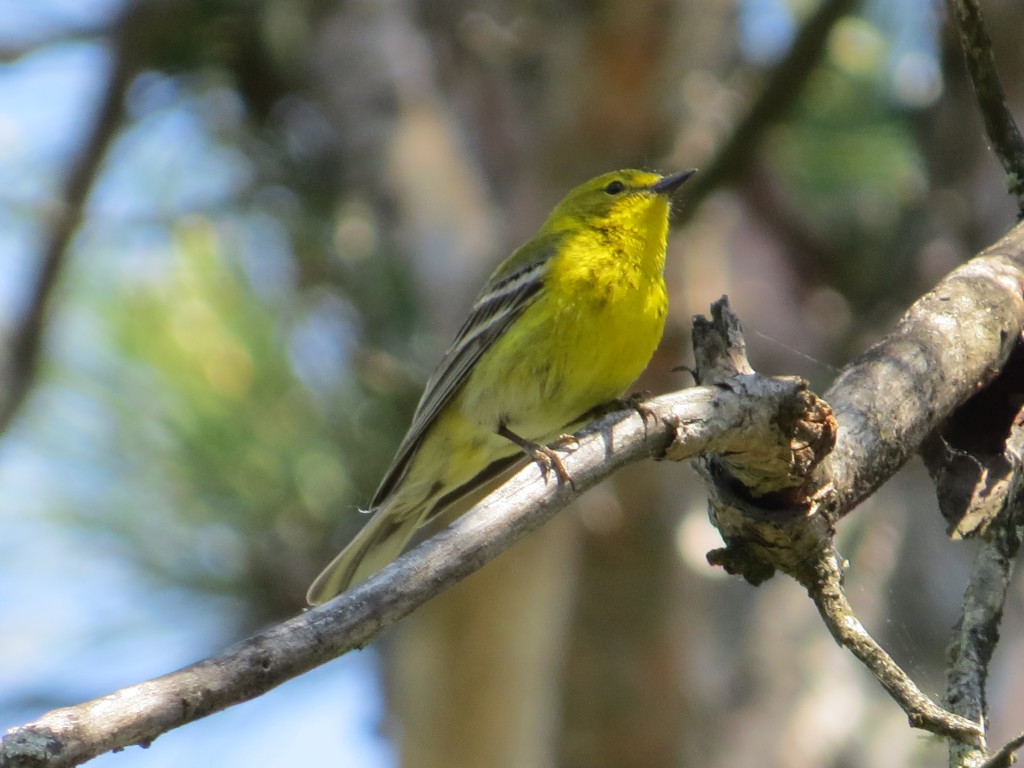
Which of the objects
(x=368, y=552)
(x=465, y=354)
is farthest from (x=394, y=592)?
(x=465, y=354)

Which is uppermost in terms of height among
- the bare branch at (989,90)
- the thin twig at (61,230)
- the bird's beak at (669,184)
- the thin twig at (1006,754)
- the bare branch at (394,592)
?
the thin twig at (61,230)

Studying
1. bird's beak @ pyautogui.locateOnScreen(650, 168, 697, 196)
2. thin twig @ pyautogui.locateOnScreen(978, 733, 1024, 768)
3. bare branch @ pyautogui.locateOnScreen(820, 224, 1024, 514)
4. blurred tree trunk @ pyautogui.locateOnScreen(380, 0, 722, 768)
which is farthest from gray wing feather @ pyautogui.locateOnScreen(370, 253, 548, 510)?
thin twig @ pyautogui.locateOnScreen(978, 733, 1024, 768)

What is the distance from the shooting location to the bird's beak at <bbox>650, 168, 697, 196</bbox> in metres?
4.15

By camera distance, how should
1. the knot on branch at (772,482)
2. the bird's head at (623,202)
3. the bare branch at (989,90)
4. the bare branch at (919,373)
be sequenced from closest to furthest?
the knot on branch at (772,482) < the bare branch at (919,373) < the bare branch at (989,90) < the bird's head at (623,202)

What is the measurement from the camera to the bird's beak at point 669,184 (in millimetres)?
4152

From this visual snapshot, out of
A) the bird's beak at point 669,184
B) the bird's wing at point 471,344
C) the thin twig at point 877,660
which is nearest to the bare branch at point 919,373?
the thin twig at point 877,660

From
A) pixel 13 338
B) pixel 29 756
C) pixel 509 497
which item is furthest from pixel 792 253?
pixel 29 756

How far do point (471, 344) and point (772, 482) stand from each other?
183 centimetres

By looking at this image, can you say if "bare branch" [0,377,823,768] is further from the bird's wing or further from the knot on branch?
the bird's wing

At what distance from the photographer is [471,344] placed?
3.91 meters

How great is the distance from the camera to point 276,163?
586 centimetres

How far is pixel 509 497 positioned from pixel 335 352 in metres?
3.53

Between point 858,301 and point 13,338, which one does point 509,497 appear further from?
point 858,301

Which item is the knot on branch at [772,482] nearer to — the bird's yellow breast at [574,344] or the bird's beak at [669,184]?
the bird's yellow breast at [574,344]
